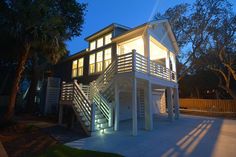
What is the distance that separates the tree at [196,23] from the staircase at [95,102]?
16488 mm

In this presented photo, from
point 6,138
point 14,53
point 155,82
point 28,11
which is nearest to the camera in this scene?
point 6,138

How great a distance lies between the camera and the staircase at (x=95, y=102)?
8844 mm

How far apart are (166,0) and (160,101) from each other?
17547 mm

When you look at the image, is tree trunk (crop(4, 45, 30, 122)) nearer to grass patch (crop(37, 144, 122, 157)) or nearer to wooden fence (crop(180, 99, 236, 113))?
grass patch (crop(37, 144, 122, 157))

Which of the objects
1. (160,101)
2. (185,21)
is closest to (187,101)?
(160,101)

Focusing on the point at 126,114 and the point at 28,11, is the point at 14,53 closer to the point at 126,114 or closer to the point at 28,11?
the point at 28,11

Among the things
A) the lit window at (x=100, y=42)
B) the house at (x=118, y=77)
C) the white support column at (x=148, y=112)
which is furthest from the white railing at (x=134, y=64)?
the lit window at (x=100, y=42)

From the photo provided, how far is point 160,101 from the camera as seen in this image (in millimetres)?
19703

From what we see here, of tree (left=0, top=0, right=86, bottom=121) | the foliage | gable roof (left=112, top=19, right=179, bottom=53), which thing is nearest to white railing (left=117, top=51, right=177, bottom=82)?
gable roof (left=112, top=19, right=179, bottom=53)

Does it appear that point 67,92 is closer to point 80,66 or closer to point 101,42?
point 101,42

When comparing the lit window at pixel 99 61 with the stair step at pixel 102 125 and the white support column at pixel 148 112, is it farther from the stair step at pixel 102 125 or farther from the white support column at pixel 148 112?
the stair step at pixel 102 125

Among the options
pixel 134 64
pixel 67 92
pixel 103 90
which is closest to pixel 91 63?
pixel 67 92

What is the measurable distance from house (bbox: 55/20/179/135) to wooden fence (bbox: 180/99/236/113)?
19.6 feet

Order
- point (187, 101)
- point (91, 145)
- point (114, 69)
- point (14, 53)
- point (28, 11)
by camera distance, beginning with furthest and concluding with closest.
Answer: point (187, 101)
point (14, 53)
point (114, 69)
point (28, 11)
point (91, 145)
